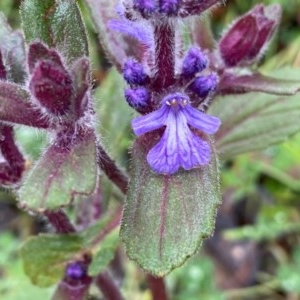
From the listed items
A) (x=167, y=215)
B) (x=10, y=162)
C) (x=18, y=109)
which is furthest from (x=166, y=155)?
(x=10, y=162)

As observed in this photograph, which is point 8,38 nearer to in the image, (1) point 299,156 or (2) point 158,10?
(2) point 158,10

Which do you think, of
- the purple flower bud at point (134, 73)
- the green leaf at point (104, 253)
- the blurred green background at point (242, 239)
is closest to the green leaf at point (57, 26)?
the purple flower bud at point (134, 73)

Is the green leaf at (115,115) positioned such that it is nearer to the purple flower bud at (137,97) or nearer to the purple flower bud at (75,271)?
the purple flower bud at (75,271)

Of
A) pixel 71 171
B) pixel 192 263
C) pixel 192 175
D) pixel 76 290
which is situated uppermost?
pixel 71 171

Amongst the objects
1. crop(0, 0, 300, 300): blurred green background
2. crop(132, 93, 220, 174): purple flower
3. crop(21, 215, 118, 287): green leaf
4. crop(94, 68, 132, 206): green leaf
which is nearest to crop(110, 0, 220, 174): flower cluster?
crop(132, 93, 220, 174): purple flower

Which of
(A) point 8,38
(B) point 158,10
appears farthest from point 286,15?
(B) point 158,10

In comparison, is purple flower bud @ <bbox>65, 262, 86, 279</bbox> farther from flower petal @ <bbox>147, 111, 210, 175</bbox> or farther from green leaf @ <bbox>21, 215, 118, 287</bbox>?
flower petal @ <bbox>147, 111, 210, 175</bbox>

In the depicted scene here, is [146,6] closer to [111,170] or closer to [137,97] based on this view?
[137,97]
